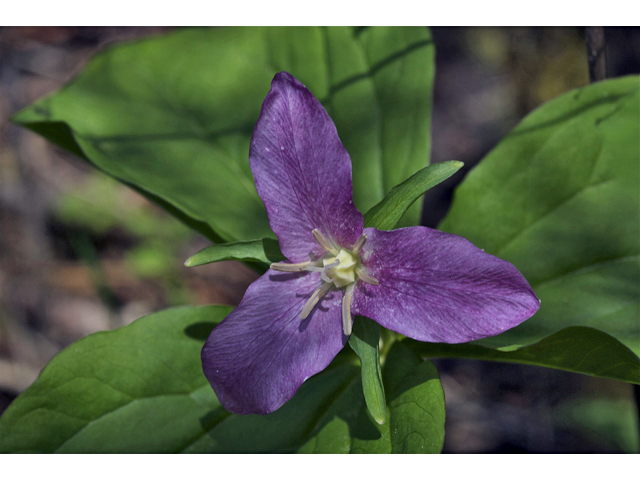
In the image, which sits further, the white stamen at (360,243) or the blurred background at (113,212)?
the blurred background at (113,212)

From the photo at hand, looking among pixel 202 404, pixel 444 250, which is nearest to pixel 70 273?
pixel 202 404

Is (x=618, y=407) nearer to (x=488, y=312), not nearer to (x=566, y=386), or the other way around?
(x=566, y=386)

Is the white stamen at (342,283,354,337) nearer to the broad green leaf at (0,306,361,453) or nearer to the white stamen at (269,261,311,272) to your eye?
the white stamen at (269,261,311,272)

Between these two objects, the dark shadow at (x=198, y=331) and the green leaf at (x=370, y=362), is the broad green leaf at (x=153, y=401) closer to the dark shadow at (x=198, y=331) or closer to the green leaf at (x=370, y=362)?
the dark shadow at (x=198, y=331)

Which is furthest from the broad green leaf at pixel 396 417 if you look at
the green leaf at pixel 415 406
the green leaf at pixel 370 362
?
the green leaf at pixel 370 362

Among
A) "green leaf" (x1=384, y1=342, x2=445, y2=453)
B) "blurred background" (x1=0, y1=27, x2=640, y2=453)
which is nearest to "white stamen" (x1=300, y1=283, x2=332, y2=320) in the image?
"green leaf" (x1=384, y1=342, x2=445, y2=453)

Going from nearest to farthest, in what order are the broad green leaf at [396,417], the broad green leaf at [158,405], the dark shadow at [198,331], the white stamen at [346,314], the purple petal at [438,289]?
the purple petal at [438,289] < the white stamen at [346,314] < the broad green leaf at [396,417] < the broad green leaf at [158,405] < the dark shadow at [198,331]

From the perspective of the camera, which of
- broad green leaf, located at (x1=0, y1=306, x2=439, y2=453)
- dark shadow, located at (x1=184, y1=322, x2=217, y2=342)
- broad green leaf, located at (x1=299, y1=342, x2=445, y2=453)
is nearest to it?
broad green leaf, located at (x1=299, y1=342, x2=445, y2=453)
